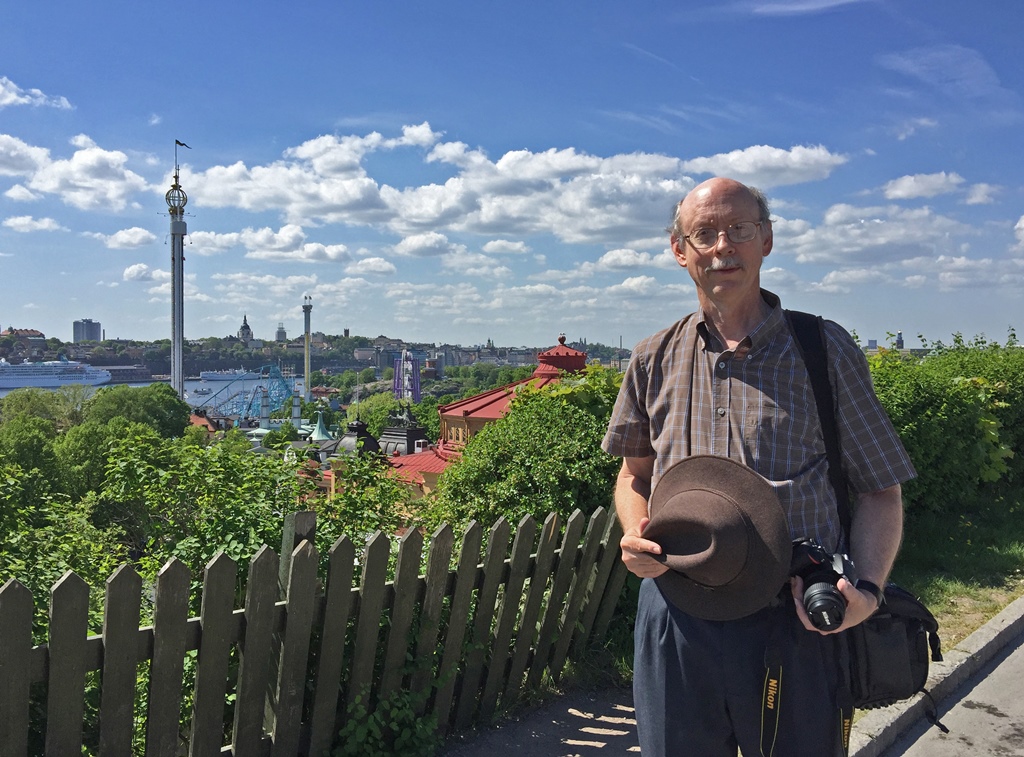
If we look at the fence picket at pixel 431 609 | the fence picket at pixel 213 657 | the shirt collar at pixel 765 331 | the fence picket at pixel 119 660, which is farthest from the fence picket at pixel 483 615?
the shirt collar at pixel 765 331

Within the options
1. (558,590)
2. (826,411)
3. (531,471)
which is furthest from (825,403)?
(531,471)

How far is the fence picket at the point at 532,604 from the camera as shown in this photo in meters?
4.14

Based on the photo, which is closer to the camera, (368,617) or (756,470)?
(756,470)

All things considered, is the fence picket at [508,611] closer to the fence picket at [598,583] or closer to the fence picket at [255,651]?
the fence picket at [598,583]

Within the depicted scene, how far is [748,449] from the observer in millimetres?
2061

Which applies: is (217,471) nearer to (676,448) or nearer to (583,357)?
(676,448)

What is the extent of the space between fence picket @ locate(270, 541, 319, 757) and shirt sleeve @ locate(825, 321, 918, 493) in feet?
6.71

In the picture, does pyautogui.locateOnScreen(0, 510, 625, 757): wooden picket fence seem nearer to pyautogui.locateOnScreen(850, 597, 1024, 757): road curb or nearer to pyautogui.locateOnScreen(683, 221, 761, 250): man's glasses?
pyautogui.locateOnScreen(850, 597, 1024, 757): road curb

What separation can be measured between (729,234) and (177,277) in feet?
429

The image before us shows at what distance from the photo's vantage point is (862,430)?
6.73 feet

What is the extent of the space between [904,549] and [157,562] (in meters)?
5.99

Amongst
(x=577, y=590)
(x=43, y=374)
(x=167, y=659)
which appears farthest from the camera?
(x=43, y=374)

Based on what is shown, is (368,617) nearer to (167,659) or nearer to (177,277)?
(167,659)

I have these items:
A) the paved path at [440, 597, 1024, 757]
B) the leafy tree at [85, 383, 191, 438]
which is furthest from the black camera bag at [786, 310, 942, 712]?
the leafy tree at [85, 383, 191, 438]
